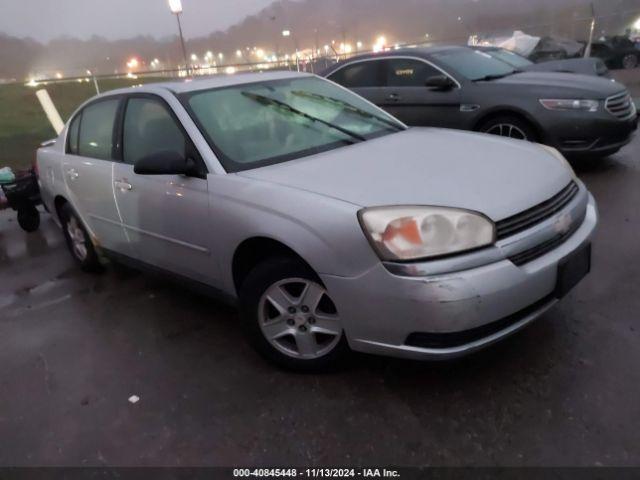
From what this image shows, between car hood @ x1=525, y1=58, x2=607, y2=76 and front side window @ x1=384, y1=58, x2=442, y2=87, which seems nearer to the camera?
front side window @ x1=384, y1=58, x2=442, y2=87

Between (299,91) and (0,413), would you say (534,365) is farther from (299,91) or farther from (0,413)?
(0,413)

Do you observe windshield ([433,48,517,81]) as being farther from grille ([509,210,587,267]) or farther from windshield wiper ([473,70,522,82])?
grille ([509,210,587,267])

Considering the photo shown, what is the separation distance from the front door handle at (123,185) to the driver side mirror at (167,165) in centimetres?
59

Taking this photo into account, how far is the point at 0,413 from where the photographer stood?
2668 millimetres

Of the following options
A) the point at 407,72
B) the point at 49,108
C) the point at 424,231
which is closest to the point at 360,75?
the point at 407,72

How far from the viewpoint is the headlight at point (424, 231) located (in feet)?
6.88

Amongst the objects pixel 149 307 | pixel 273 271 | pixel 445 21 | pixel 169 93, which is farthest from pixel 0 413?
pixel 445 21

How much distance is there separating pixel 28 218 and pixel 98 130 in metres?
2.86

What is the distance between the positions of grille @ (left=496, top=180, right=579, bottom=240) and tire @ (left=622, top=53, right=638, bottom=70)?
18094 mm

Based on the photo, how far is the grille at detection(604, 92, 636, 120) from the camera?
5.39 metres

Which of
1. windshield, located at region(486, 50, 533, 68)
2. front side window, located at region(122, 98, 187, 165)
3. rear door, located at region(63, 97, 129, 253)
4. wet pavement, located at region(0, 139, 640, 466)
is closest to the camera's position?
wet pavement, located at region(0, 139, 640, 466)

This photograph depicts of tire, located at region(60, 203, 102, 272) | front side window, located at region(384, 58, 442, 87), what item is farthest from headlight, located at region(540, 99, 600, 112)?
tire, located at region(60, 203, 102, 272)

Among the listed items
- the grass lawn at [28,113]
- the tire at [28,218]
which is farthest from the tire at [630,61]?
the tire at [28,218]

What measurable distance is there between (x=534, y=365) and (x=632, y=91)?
1067 centimetres
